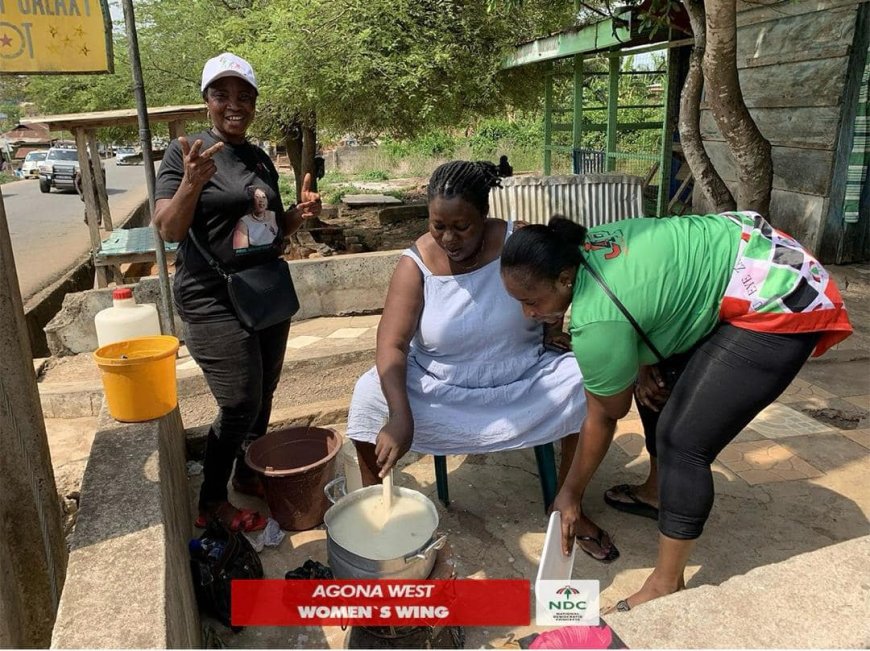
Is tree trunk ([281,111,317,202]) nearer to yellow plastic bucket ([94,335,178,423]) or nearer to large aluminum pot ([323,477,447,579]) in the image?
yellow plastic bucket ([94,335,178,423])

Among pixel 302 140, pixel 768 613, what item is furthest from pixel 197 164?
pixel 302 140

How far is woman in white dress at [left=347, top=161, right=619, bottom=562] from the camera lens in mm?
2656

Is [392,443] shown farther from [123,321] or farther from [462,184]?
[123,321]

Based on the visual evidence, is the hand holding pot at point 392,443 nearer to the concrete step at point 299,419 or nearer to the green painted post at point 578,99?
the concrete step at point 299,419

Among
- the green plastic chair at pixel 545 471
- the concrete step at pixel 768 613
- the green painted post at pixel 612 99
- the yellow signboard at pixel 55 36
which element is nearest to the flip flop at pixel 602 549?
the green plastic chair at pixel 545 471

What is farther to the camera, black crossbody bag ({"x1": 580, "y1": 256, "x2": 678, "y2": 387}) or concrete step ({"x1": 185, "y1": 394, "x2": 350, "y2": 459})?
concrete step ({"x1": 185, "y1": 394, "x2": 350, "y2": 459})

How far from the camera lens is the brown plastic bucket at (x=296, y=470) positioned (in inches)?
112

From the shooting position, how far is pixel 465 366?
2.78 m

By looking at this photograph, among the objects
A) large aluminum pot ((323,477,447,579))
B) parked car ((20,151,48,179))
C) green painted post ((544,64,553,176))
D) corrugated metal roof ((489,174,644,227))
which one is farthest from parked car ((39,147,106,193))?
large aluminum pot ((323,477,447,579))

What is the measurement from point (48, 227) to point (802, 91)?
54.6 ft

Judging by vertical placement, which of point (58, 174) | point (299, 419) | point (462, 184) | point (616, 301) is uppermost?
point (462, 184)

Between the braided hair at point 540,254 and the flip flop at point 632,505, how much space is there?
145 centimetres

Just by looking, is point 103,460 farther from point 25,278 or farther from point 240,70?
point 25,278

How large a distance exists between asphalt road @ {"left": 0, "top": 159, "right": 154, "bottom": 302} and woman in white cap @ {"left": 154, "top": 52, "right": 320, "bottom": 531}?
478 centimetres
